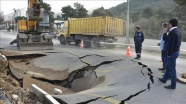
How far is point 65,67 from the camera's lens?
11109mm

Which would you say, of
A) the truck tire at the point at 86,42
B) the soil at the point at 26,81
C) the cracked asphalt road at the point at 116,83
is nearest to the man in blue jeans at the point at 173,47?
the cracked asphalt road at the point at 116,83

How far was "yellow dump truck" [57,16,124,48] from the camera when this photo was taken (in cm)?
2145

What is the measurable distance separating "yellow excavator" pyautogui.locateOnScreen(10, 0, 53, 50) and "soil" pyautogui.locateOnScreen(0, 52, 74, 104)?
152 inches

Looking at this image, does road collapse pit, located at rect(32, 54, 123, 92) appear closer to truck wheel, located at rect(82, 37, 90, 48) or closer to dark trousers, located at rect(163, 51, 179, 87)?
dark trousers, located at rect(163, 51, 179, 87)

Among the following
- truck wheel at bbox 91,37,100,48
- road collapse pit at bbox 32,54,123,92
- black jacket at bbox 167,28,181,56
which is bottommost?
road collapse pit at bbox 32,54,123,92

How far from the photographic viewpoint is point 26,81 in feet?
28.4

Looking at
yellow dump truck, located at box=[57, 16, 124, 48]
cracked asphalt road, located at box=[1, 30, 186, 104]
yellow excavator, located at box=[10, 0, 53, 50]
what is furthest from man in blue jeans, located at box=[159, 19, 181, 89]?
yellow dump truck, located at box=[57, 16, 124, 48]

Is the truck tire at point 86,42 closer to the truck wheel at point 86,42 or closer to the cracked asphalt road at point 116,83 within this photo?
the truck wheel at point 86,42

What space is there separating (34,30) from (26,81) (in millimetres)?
9314

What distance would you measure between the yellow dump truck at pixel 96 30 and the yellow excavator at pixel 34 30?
4.88 metres

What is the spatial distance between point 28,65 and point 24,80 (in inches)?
105

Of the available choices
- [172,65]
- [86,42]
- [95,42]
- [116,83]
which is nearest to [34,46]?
[95,42]

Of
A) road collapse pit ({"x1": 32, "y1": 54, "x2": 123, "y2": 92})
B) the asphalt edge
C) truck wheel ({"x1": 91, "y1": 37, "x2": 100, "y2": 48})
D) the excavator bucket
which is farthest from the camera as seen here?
truck wheel ({"x1": 91, "y1": 37, "x2": 100, "y2": 48})

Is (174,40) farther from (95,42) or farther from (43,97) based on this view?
(95,42)
